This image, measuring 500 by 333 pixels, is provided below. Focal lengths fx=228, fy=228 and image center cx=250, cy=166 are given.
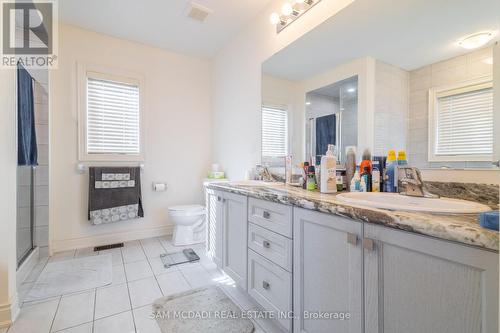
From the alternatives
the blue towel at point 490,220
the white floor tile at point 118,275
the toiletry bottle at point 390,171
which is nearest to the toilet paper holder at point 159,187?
the white floor tile at point 118,275

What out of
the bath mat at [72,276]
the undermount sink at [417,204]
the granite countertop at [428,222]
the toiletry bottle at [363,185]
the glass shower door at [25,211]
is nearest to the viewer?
the granite countertop at [428,222]

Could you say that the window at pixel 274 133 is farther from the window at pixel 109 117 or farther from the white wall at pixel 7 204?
the white wall at pixel 7 204

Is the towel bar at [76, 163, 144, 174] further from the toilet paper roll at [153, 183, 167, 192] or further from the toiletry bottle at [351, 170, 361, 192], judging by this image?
the toiletry bottle at [351, 170, 361, 192]

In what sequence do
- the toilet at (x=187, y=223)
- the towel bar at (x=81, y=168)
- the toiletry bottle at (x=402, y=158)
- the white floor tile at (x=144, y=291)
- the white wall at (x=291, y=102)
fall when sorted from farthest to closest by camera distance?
1. the toilet at (x=187, y=223)
2. the towel bar at (x=81, y=168)
3. the white wall at (x=291, y=102)
4. the white floor tile at (x=144, y=291)
5. the toiletry bottle at (x=402, y=158)

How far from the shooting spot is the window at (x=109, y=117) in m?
2.56

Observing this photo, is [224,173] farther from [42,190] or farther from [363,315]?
[363,315]

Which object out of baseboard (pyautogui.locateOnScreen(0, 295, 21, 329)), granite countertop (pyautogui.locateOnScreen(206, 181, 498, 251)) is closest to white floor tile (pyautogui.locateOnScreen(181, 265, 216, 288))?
baseboard (pyautogui.locateOnScreen(0, 295, 21, 329))

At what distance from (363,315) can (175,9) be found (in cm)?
276

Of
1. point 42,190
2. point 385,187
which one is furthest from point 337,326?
point 42,190

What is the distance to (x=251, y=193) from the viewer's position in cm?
144

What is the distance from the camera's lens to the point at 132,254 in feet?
7.92

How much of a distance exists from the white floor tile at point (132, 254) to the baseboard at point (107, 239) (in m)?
0.23

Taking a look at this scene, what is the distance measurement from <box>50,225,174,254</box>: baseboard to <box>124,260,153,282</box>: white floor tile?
0.72 m

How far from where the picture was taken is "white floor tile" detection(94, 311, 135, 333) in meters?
1.32
